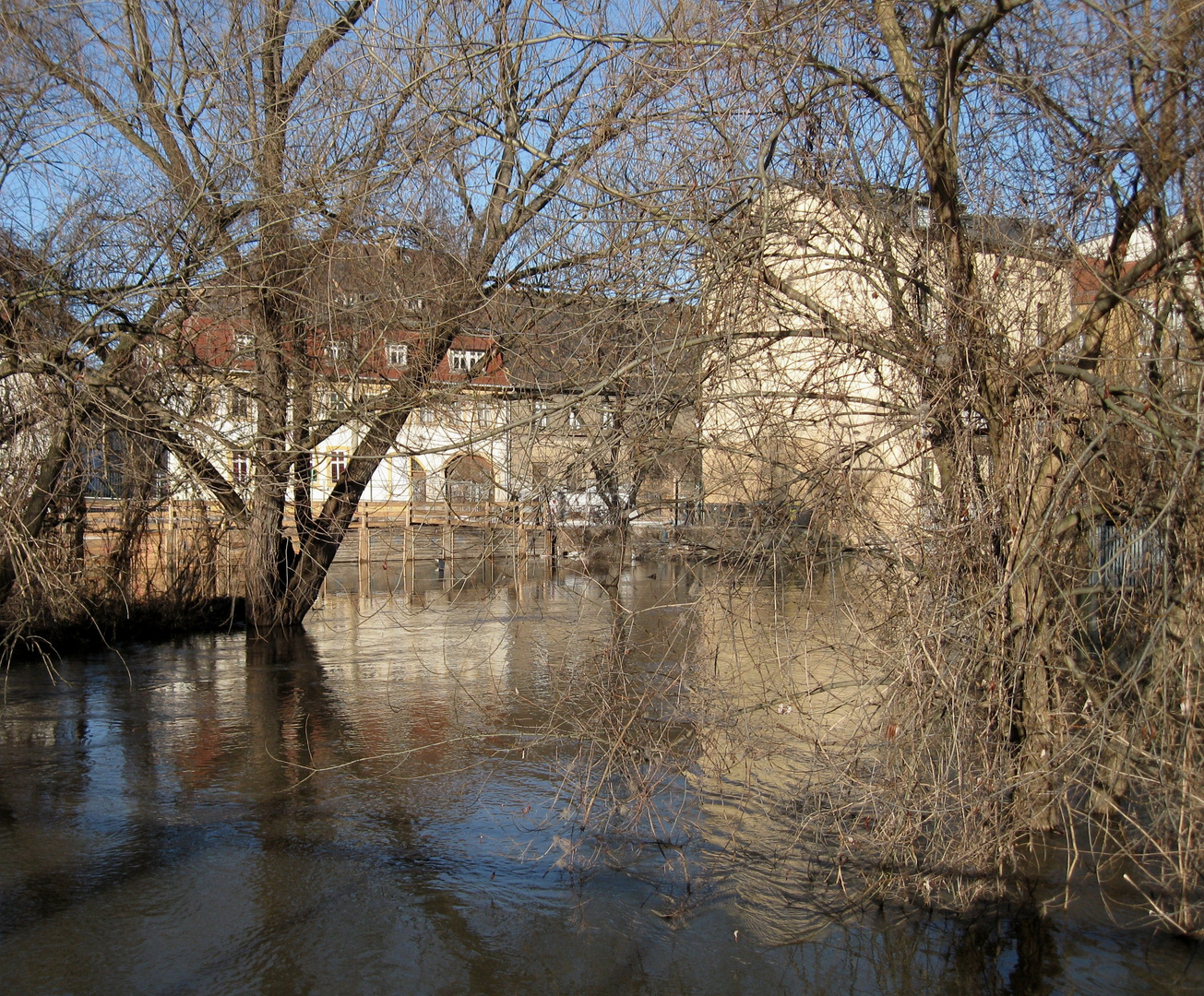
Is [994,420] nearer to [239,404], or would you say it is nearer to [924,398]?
[924,398]

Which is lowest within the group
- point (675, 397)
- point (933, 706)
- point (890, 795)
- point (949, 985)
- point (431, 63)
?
point (949, 985)

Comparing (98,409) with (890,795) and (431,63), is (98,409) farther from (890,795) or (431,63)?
(890,795)

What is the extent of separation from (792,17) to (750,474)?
2509 millimetres

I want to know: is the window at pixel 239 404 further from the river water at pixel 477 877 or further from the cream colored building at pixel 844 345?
the cream colored building at pixel 844 345

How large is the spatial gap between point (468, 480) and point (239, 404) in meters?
3.56

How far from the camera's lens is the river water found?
4.93 meters

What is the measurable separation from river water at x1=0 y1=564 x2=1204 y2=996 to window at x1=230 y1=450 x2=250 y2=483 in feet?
8.47

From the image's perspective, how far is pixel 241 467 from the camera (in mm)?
11531

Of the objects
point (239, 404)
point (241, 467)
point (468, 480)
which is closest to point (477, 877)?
point (468, 480)

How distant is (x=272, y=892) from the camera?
578 cm

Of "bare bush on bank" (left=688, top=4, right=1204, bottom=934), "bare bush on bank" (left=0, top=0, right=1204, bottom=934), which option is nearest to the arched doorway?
"bare bush on bank" (left=0, top=0, right=1204, bottom=934)

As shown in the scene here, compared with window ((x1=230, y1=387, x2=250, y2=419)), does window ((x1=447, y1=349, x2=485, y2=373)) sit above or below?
above

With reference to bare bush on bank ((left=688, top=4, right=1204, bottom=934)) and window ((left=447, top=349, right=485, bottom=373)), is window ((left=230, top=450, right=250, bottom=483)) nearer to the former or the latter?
window ((left=447, top=349, right=485, bottom=373))

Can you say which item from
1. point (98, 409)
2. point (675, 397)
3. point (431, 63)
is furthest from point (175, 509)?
point (675, 397)
